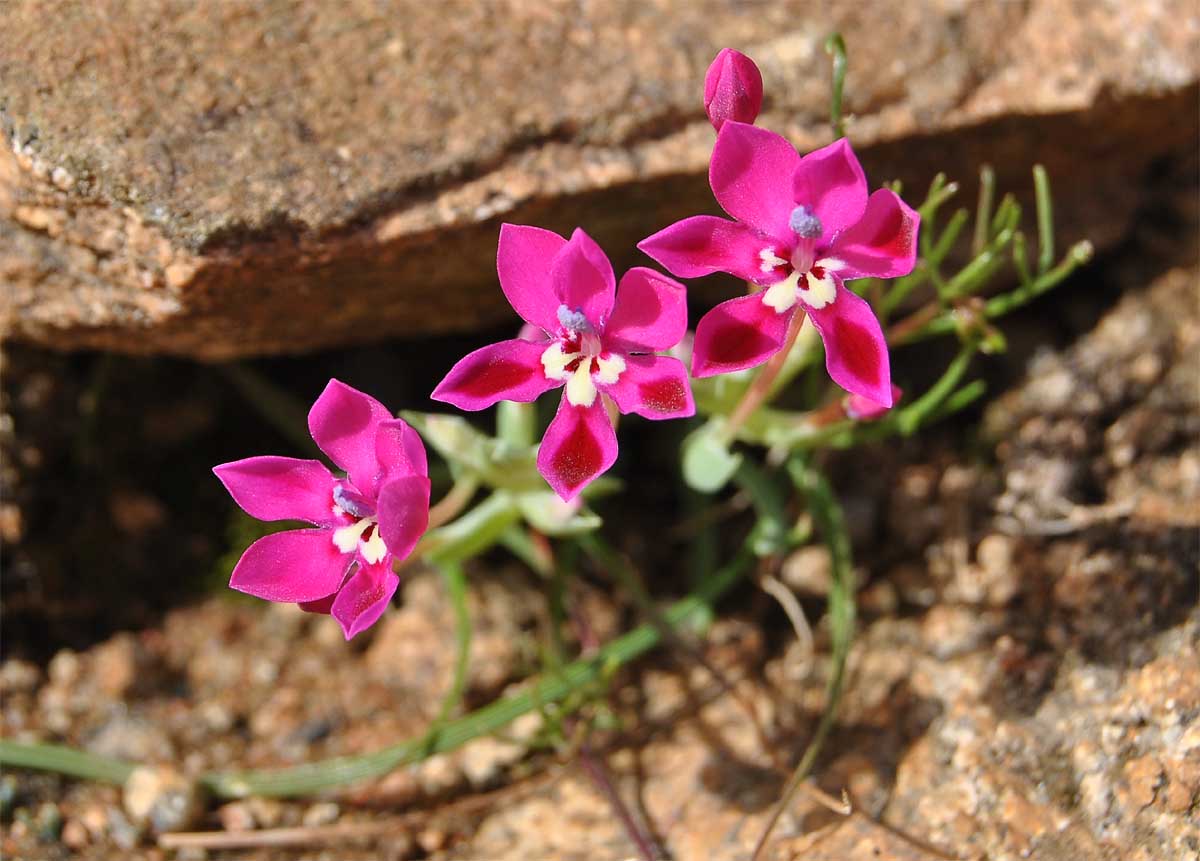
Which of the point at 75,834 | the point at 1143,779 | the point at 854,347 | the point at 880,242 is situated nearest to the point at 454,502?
the point at 854,347

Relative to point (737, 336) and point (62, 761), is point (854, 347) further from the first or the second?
point (62, 761)

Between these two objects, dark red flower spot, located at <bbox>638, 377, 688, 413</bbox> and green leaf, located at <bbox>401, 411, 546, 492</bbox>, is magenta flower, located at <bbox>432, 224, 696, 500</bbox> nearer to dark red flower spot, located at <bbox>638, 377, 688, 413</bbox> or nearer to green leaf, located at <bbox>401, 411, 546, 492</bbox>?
dark red flower spot, located at <bbox>638, 377, 688, 413</bbox>

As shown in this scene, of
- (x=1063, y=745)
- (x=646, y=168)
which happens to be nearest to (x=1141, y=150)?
(x=646, y=168)

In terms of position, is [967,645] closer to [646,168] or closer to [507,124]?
[646,168]

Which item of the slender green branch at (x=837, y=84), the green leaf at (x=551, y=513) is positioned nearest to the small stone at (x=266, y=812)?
the green leaf at (x=551, y=513)

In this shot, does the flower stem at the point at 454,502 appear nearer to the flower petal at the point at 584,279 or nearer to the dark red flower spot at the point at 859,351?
the flower petal at the point at 584,279
